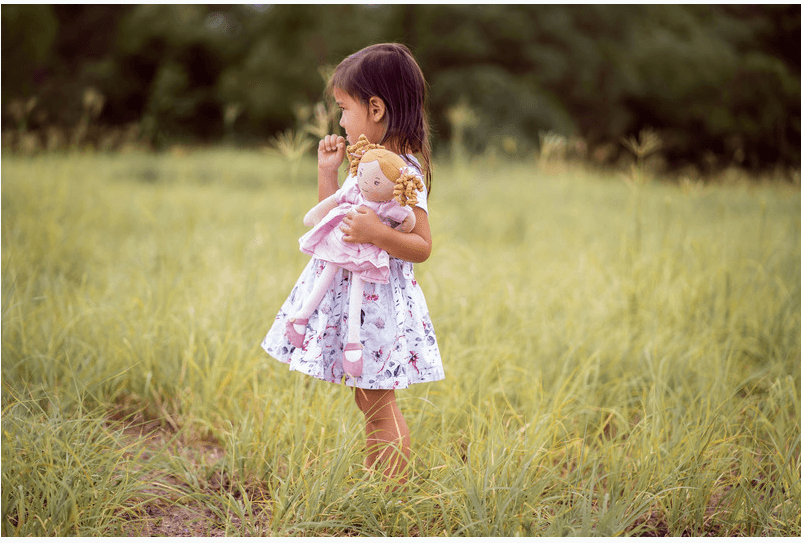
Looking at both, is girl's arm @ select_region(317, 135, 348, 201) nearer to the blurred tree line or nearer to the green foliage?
the blurred tree line

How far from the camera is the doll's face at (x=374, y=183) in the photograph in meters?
1.41

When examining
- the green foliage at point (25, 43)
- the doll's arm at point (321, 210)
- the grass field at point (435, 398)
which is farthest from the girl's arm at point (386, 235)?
the green foliage at point (25, 43)

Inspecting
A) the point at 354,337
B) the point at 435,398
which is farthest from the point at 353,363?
the point at 435,398

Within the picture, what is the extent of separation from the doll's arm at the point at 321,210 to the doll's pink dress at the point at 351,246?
0.8 inches

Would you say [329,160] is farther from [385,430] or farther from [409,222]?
[385,430]

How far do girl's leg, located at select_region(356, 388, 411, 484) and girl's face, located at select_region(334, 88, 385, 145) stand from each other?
2.24 feet

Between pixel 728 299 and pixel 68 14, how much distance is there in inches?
544

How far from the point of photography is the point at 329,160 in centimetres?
161

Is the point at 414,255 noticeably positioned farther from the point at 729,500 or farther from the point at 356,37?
the point at 356,37

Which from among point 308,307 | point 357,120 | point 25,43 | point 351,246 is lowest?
point 308,307

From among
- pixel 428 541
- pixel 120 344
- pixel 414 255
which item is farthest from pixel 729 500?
pixel 120 344

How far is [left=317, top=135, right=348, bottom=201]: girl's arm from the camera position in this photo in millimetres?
1611

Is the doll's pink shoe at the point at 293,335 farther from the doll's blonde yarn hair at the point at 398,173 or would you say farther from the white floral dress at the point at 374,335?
the doll's blonde yarn hair at the point at 398,173

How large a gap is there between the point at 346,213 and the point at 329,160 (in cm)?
22
